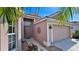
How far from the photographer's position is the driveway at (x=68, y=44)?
3689mm

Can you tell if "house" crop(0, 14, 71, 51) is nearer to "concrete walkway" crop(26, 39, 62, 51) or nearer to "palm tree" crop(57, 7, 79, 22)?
"concrete walkway" crop(26, 39, 62, 51)

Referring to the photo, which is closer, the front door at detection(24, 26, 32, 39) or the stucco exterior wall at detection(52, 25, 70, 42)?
the stucco exterior wall at detection(52, 25, 70, 42)

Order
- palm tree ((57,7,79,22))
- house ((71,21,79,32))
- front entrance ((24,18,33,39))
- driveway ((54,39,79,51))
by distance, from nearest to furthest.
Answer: palm tree ((57,7,79,22)) → house ((71,21,79,32)) → driveway ((54,39,79,51)) → front entrance ((24,18,33,39))

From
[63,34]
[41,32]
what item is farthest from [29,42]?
[63,34]

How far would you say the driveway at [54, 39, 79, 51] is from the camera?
3689 mm

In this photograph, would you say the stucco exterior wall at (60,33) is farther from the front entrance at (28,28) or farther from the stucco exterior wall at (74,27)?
the front entrance at (28,28)

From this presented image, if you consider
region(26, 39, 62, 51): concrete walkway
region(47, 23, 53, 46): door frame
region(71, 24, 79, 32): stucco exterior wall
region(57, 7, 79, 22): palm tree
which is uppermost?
region(57, 7, 79, 22): palm tree

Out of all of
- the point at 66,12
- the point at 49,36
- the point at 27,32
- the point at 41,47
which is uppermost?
the point at 66,12

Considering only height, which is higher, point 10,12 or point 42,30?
point 10,12

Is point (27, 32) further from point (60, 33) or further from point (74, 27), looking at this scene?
point (74, 27)

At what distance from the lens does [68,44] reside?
3721mm

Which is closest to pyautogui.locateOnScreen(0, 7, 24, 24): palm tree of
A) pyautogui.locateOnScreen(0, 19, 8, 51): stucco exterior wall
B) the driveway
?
pyautogui.locateOnScreen(0, 19, 8, 51): stucco exterior wall

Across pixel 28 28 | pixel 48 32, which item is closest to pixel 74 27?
pixel 48 32

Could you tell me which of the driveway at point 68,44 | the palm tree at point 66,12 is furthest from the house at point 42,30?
the palm tree at point 66,12
